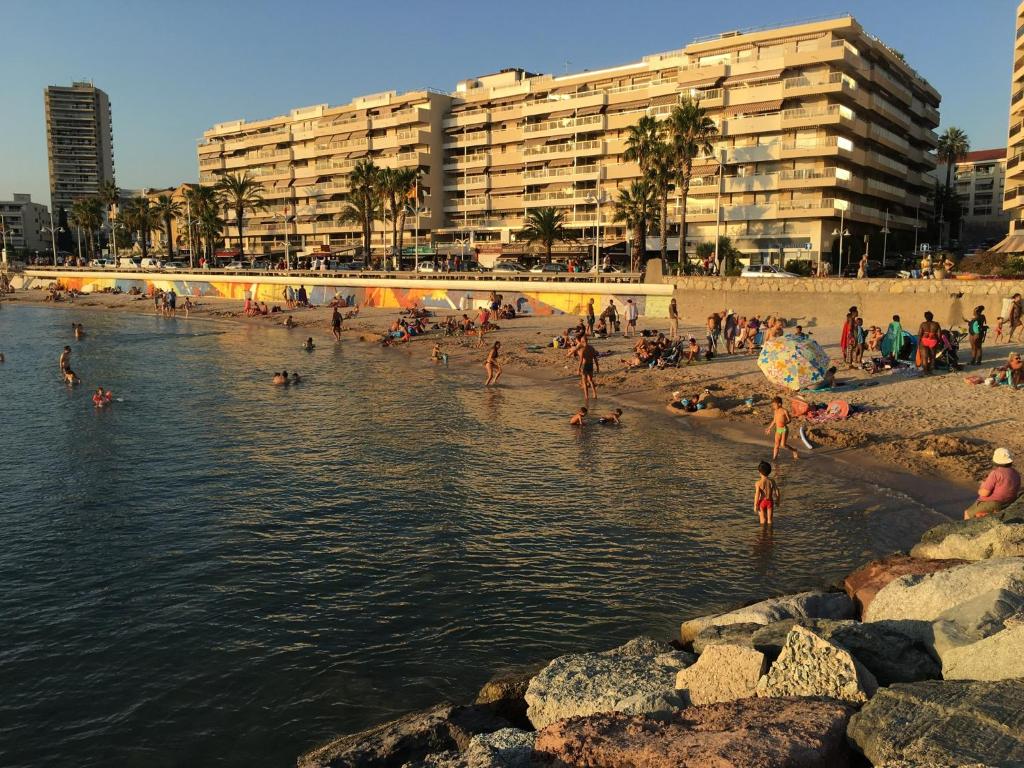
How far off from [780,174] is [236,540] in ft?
171

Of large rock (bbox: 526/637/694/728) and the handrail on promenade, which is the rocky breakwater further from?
the handrail on promenade

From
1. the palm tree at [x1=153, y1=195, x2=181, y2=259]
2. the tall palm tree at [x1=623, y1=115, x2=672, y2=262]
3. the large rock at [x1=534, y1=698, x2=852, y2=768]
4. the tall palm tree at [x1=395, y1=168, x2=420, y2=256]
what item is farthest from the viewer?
the palm tree at [x1=153, y1=195, x2=181, y2=259]

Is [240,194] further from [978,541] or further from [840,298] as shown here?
[978,541]

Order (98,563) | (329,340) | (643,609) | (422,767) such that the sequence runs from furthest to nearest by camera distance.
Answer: (329,340) → (98,563) → (643,609) → (422,767)

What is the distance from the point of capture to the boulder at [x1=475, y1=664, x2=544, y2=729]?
7438 mm

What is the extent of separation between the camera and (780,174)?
55062 mm

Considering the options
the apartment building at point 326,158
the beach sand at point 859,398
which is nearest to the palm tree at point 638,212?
the beach sand at point 859,398

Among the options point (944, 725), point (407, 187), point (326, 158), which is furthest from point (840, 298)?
point (326, 158)

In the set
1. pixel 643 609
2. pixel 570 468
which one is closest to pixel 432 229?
pixel 570 468

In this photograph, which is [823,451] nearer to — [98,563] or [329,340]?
[98,563]

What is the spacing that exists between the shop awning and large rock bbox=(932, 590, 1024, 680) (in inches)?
2266

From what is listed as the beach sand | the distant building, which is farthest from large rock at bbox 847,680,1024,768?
the distant building

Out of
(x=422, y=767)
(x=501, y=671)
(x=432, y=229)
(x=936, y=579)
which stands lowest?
(x=501, y=671)

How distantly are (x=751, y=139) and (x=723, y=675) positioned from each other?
57.2m
